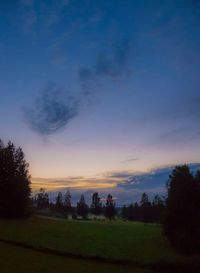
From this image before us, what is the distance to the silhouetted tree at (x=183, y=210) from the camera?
159 feet

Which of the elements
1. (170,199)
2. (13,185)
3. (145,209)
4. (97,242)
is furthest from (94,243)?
(145,209)

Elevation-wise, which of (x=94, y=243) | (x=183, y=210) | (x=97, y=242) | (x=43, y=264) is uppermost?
(x=183, y=210)

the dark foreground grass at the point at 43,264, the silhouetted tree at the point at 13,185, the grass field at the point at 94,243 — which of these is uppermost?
the silhouetted tree at the point at 13,185

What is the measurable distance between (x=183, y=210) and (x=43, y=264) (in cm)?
2289

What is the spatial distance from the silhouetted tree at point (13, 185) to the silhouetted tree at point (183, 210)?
96.7 feet

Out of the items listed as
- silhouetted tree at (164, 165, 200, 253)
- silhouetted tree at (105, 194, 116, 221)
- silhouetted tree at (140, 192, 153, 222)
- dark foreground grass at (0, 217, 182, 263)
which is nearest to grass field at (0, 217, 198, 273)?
dark foreground grass at (0, 217, 182, 263)

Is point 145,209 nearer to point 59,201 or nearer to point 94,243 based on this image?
point 59,201

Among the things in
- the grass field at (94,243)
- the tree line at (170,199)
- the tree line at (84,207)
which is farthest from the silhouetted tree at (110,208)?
the grass field at (94,243)

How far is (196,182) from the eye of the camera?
171 feet

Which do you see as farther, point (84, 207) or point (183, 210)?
point (84, 207)

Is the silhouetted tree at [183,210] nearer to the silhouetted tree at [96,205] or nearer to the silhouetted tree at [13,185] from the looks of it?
the silhouetted tree at [13,185]

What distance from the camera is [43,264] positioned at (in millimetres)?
34625

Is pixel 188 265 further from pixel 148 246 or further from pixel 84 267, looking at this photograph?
pixel 148 246

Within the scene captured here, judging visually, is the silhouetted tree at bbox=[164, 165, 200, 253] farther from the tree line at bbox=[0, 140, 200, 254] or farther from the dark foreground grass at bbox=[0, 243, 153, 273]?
the dark foreground grass at bbox=[0, 243, 153, 273]
